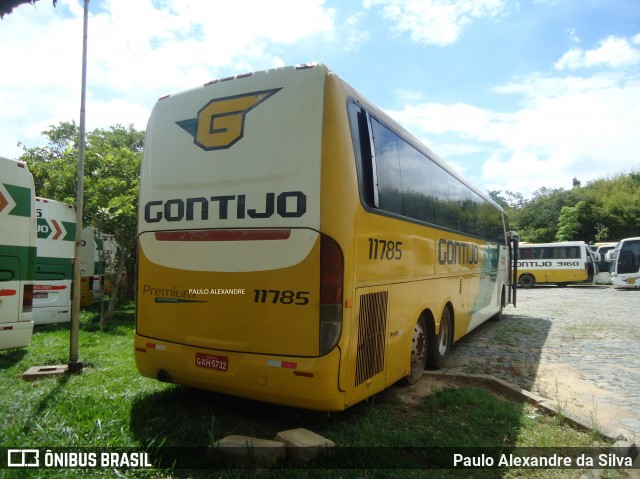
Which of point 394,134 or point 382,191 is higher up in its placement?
point 394,134

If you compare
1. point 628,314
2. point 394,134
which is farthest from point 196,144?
point 628,314

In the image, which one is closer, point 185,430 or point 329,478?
point 329,478

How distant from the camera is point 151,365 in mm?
4859

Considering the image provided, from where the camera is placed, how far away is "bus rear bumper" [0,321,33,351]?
6.53 m

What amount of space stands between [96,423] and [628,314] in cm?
1553

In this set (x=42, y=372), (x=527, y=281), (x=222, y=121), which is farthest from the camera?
(x=527, y=281)

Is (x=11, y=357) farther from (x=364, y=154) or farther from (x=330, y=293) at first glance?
(x=364, y=154)

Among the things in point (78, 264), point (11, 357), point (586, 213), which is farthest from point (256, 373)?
point (586, 213)

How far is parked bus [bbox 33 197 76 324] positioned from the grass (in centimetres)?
464

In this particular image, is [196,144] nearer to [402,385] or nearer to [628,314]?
[402,385]

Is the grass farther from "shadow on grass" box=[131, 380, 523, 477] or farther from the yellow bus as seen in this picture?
the yellow bus

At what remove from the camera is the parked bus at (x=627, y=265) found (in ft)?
83.6

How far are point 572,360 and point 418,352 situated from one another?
137 inches

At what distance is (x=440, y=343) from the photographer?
23.6 ft
